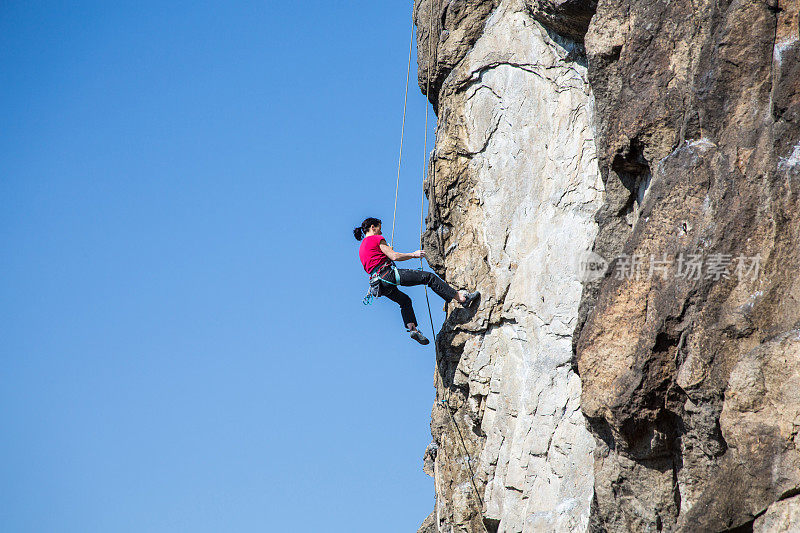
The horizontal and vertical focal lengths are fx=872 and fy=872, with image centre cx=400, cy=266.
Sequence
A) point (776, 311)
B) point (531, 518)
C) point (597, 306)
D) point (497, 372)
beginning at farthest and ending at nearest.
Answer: point (497, 372) < point (531, 518) < point (597, 306) < point (776, 311)

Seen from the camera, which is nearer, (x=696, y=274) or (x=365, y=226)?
(x=696, y=274)

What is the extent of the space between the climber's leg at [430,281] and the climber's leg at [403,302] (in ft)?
1.04

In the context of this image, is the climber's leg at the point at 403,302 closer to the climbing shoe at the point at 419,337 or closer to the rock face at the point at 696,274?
the climbing shoe at the point at 419,337

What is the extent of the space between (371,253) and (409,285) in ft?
2.40

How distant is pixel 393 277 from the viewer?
12.5 meters

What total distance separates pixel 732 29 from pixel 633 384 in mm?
3692

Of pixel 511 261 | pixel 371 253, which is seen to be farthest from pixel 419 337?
pixel 511 261

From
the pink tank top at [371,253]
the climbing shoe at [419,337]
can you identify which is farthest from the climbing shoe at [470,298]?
the pink tank top at [371,253]

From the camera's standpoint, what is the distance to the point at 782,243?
7.98 m

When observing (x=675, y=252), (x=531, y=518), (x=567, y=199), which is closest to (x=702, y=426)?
(x=675, y=252)

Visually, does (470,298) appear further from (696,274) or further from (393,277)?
(696,274)

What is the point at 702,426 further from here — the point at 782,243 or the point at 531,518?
the point at 531,518

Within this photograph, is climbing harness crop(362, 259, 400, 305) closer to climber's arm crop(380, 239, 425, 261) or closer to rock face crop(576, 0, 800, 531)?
climber's arm crop(380, 239, 425, 261)

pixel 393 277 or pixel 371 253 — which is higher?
pixel 371 253
